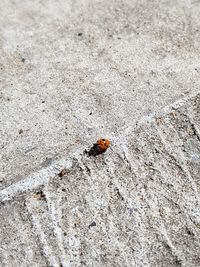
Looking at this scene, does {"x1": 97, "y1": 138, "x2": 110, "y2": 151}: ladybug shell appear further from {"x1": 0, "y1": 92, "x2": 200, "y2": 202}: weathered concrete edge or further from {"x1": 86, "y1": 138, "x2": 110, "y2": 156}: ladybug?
{"x1": 0, "y1": 92, "x2": 200, "y2": 202}: weathered concrete edge

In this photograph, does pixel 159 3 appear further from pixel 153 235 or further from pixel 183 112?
pixel 153 235

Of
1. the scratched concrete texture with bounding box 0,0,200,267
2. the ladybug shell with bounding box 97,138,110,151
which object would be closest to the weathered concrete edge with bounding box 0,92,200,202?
the scratched concrete texture with bounding box 0,0,200,267

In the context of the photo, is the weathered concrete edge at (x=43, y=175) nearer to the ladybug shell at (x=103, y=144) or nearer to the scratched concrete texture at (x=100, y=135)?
the scratched concrete texture at (x=100, y=135)

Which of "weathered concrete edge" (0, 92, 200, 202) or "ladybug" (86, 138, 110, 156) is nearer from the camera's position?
"weathered concrete edge" (0, 92, 200, 202)

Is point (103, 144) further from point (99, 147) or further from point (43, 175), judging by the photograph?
point (43, 175)

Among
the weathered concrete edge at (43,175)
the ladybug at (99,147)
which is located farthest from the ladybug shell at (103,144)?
the weathered concrete edge at (43,175)

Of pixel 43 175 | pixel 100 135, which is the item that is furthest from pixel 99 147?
pixel 43 175

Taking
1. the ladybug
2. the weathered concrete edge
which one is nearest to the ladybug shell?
the ladybug
